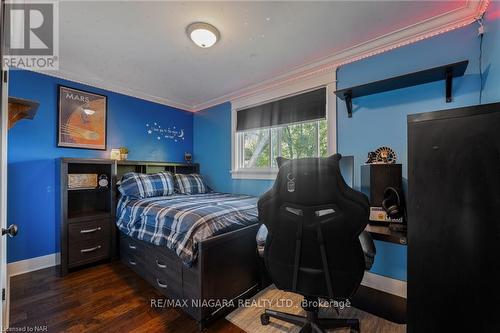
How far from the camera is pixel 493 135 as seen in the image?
33.2 inches

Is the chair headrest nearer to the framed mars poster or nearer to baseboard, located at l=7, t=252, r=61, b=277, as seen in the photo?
the framed mars poster

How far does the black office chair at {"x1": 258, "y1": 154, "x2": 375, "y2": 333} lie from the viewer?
1135mm

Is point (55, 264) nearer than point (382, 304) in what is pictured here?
No

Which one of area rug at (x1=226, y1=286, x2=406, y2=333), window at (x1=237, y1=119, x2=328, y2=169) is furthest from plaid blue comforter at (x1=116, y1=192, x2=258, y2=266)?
window at (x1=237, y1=119, x2=328, y2=169)

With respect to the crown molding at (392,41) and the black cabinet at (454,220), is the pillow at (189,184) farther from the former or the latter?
the black cabinet at (454,220)

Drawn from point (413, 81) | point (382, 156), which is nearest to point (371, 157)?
point (382, 156)

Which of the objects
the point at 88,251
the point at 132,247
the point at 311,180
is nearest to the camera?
the point at 311,180

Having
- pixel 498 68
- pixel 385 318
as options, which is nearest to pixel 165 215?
pixel 385 318

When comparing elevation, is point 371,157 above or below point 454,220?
above

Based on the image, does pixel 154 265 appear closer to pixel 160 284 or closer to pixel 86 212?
pixel 160 284

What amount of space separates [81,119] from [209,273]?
2604 mm

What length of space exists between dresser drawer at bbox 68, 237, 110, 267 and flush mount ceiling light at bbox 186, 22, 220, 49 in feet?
8.07

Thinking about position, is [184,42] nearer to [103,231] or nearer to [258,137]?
[258,137]

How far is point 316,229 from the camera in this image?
1.19 m
